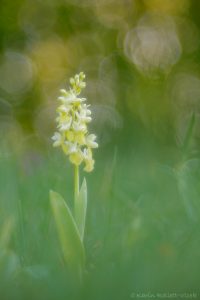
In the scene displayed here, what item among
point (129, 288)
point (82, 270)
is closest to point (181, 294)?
point (129, 288)

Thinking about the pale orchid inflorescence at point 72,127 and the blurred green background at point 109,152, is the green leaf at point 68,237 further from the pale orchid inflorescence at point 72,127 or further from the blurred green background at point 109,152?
the pale orchid inflorescence at point 72,127

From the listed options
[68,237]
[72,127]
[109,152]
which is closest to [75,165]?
[72,127]

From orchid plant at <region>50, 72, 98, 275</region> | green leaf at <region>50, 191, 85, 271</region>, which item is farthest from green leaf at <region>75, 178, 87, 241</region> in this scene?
green leaf at <region>50, 191, 85, 271</region>

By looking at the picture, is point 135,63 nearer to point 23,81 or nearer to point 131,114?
point 23,81

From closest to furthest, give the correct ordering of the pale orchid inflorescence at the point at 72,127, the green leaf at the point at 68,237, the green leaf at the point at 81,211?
the green leaf at the point at 68,237, the green leaf at the point at 81,211, the pale orchid inflorescence at the point at 72,127

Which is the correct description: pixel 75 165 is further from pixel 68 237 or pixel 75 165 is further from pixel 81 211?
pixel 68 237

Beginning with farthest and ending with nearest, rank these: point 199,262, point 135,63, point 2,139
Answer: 1. point 135,63
2. point 2,139
3. point 199,262

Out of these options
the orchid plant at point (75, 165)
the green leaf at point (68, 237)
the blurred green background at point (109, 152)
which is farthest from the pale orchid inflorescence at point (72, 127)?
the green leaf at point (68, 237)
